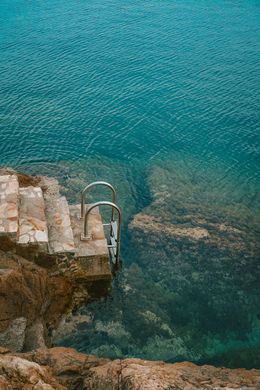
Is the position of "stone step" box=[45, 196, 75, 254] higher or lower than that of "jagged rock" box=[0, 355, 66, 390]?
lower

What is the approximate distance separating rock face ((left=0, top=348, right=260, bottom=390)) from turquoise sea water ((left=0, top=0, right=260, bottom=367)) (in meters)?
1.64

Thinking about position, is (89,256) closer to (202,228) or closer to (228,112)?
(202,228)

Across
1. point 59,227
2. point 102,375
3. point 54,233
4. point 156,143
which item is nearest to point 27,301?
point 54,233

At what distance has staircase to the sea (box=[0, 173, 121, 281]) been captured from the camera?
6.79 m

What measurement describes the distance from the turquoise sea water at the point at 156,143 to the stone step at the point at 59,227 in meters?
1.29

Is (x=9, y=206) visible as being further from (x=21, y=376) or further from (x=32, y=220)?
(x=21, y=376)

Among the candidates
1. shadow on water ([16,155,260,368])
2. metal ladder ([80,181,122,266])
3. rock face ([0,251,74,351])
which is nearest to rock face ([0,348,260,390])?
rock face ([0,251,74,351])

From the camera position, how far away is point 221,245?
9336 millimetres

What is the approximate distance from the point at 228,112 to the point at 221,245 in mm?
6725

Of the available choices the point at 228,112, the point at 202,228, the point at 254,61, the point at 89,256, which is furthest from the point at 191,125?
the point at 89,256

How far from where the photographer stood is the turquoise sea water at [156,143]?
7.58 meters

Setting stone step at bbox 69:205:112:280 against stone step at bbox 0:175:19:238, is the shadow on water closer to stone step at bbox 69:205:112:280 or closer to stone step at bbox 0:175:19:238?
stone step at bbox 69:205:112:280

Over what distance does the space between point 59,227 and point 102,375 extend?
3.37 meters

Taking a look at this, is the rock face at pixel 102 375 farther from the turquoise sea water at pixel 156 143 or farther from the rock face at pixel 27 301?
the turquoise sea water at pixel 156 143
